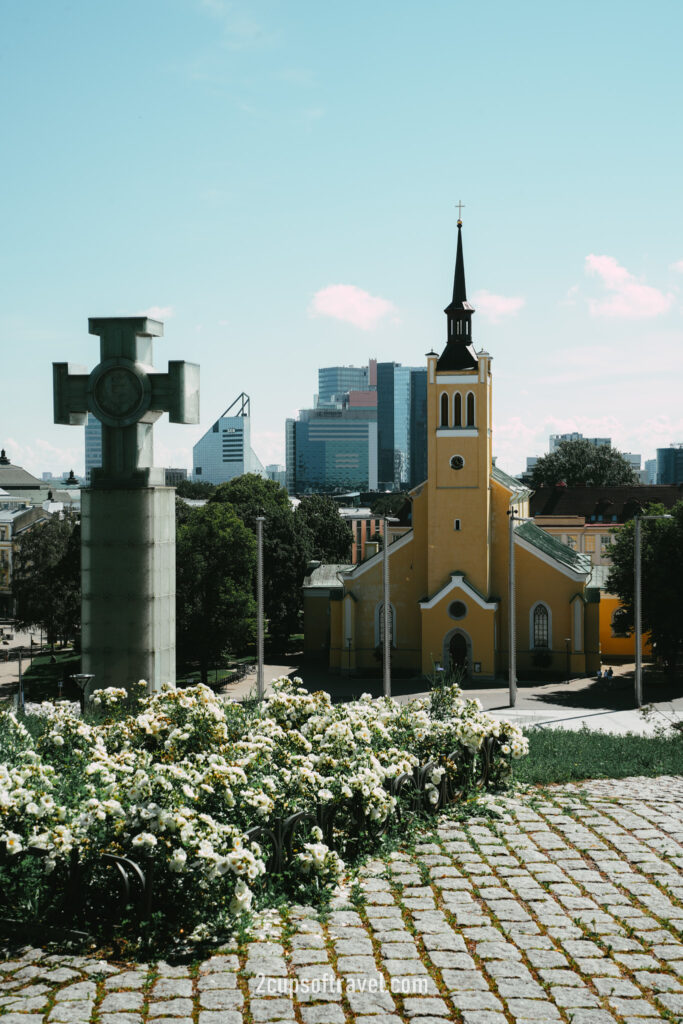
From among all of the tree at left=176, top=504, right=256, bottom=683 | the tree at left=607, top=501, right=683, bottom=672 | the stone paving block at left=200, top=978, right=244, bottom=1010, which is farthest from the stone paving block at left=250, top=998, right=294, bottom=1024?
the tree at left=176, top=504, right=256, bottom=683

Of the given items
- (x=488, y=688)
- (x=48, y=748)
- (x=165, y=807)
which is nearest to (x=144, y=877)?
(x=165, y=807)

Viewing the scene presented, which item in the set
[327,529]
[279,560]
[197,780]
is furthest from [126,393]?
[327,529]

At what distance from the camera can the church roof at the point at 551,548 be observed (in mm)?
44469

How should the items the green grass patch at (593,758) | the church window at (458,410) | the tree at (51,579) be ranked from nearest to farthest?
1. the green grass patch at (593,758)
2. the church window at (458,410)
3. the tree at (51,579)

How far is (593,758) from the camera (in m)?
16.5

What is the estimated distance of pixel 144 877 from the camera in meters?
8.25

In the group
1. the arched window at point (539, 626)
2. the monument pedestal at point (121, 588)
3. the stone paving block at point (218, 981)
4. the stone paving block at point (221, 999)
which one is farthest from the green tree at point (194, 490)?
the stone paving block at point (221, 999)

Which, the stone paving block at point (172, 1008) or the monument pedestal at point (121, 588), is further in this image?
the monument pedestal at point (121, 588)

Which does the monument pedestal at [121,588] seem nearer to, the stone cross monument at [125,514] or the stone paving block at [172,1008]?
the stone cross monument at [125,514]

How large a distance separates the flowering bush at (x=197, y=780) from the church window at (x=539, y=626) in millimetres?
31453

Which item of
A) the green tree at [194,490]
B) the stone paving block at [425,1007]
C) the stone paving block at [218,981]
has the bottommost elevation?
the stone paving block at [425,1007]

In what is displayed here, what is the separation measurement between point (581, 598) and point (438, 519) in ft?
23.6

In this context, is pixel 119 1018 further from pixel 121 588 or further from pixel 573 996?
pixel 121 588

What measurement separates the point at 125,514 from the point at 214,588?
3154 cm
